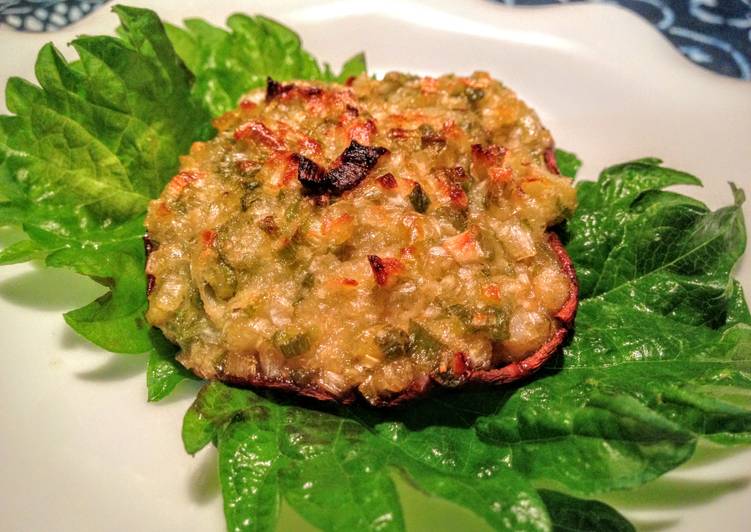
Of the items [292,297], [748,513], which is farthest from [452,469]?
[748,513]

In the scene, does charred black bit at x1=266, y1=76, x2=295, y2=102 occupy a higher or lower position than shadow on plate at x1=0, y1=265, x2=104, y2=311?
higher

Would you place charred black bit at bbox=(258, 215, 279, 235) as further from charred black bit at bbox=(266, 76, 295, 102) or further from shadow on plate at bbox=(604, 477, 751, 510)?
shadow on plate at bbox=(604, 477, 751, 510)

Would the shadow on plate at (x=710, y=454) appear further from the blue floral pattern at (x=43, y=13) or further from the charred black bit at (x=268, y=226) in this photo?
the blue floral pattern at (x=43, y=13)

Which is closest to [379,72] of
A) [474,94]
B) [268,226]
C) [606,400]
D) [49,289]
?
[474,94]

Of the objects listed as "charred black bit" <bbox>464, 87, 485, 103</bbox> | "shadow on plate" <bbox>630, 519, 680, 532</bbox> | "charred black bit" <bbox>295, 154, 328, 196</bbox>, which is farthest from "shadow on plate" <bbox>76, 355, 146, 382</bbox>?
"shadow on plate" <bbox>630, 519, 680, 532</bbox>

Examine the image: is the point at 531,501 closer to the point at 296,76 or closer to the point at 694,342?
the point at 694,342

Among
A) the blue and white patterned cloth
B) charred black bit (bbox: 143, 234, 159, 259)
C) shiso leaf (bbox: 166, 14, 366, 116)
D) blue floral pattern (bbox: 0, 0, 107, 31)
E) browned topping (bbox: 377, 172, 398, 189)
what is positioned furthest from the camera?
the blue and white patterned cloth
